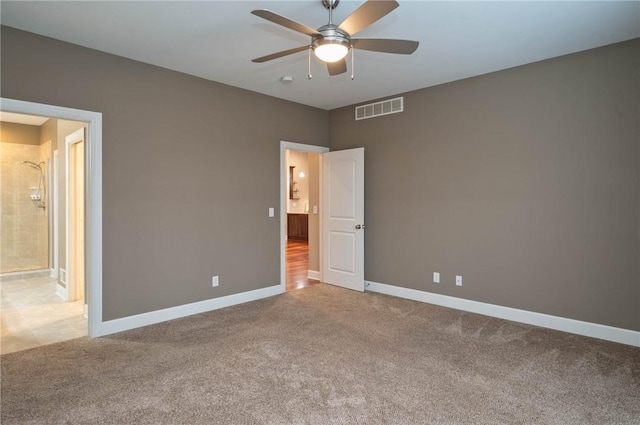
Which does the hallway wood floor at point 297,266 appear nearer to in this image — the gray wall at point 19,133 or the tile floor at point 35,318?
the tile floor at point 35,318

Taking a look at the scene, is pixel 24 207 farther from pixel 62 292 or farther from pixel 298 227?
pixel 298 227

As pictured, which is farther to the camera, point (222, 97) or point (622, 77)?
point (222, 97)

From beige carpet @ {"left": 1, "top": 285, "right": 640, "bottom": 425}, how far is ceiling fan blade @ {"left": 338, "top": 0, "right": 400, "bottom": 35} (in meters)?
2.41

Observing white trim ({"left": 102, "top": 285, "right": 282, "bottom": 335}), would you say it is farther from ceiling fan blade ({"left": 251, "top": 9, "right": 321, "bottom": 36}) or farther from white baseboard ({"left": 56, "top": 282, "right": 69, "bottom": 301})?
ceiling fan blade ({"left": 251, "top": 9, "right": 321, "bottom": 36})

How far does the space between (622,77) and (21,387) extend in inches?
219

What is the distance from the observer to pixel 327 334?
370cm

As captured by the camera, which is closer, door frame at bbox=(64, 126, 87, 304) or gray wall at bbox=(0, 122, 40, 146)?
door frame at bbox=(64, 126, 87, 304)

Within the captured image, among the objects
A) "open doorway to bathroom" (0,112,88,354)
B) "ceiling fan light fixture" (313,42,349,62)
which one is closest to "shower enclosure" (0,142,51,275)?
"open doorway to bathroom" (0,112,88,354)

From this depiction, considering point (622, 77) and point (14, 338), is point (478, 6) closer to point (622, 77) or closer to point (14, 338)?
point (622, 77)

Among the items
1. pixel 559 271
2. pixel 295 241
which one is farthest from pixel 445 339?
pixel 295 241

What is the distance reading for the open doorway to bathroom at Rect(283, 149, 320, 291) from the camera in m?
6.20

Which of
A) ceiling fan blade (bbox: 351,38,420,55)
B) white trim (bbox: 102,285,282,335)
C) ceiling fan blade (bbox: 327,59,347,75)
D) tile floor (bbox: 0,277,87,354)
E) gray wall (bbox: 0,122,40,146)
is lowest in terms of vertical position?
tile floor (bbox: 0,277,87,354)

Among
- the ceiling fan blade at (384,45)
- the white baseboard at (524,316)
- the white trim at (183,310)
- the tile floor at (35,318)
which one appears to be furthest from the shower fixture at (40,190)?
the ceiling fan blade at (384,45)

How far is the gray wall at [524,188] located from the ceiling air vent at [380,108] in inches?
3.9
